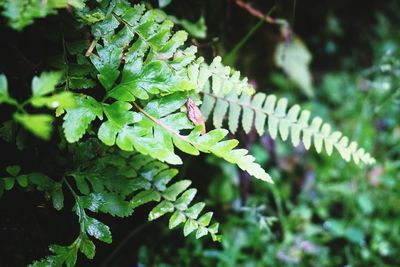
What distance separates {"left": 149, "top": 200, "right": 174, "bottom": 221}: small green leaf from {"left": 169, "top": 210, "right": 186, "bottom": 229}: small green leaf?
36 millimetres

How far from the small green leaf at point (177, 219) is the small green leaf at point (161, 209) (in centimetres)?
4

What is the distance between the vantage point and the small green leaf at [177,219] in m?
1.47

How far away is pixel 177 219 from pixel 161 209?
0.09 meters

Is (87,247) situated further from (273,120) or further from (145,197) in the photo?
(273,120)

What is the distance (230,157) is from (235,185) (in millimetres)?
1474

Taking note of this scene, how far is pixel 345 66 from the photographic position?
14.4ft

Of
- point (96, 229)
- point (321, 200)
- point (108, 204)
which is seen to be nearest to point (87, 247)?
point (96, 229)

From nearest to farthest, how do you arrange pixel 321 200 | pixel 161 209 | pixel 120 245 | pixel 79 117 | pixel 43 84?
pixel 43 84 < pixel 79 117 < pixel 161 209 < pixel 120 245 < pixel 321 200

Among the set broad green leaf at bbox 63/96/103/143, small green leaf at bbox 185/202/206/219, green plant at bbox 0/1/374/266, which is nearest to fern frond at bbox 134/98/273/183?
green plant at bbox 0/1/374/266

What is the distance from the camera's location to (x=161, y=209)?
5.01 ft

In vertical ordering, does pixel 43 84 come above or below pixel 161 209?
above

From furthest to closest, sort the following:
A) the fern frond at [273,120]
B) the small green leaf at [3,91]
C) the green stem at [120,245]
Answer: the green stem at [120,245], the fern frond at [273,120], the small green leaf at [3,91]

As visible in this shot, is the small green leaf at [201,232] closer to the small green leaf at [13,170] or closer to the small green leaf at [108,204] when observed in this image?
the small green leaf at [108,204]

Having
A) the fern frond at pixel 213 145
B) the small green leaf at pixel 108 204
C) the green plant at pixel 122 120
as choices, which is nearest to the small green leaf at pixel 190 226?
the green plant at pixel 122 120
